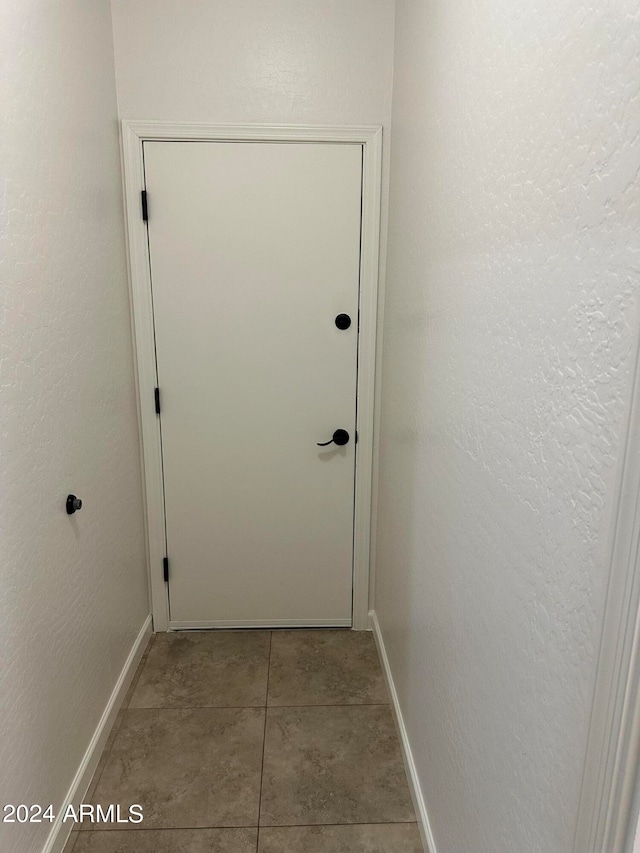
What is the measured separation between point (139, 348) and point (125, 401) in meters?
0.24

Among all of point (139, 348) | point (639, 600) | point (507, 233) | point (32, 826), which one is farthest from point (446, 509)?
point (139, 348)

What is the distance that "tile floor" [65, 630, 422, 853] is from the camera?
167 cm

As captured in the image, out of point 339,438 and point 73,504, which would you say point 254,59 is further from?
point 73,504

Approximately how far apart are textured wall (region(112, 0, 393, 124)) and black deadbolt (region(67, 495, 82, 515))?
149 centimetres

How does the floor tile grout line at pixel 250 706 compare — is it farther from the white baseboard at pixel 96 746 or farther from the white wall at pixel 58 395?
the white wall at pixel 58 395

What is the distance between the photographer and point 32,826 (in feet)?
4.75

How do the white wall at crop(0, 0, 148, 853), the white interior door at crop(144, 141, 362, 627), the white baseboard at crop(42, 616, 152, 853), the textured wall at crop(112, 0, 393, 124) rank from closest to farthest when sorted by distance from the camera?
the white wall at crop(0, 0, 148, 853)
the white baseboard at crop(42, 616, 152, 853)
the textured wall at crop(112, 0, 393, 124)
the white interior door at crop(144, 141, 362, 627)

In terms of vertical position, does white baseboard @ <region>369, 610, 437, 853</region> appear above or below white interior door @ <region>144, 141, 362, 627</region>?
below

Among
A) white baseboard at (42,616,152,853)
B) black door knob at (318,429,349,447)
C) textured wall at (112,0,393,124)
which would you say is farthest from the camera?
black door knob at (318,429,349,447)

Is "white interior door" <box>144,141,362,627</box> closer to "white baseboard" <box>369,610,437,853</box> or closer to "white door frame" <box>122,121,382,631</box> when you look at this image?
"white door frame" <box>122,121,382,631</box>

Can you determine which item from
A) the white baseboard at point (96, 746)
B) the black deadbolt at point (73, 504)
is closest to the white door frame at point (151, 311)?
the white baseboard at point (96, 746)

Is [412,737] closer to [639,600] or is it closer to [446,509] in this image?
[446,509]

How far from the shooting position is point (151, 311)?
7.71ft

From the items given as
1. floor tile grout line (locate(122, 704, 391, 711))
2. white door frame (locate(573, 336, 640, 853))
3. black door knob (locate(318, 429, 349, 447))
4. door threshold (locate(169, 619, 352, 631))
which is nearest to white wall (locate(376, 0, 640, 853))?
white door frame (locate(573, 336, 640, 853))
